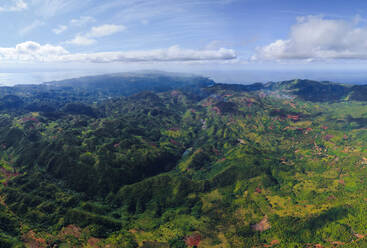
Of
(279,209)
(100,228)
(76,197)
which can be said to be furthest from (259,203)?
(76,197)

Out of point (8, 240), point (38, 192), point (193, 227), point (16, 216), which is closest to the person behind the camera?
point (8, 240)

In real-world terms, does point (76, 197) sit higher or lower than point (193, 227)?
higher

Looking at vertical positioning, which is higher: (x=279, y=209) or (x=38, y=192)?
(x=38, y=192)

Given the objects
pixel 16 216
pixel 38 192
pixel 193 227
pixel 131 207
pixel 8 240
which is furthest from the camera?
pixel 131 207

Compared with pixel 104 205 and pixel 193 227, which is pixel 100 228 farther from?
pixel 193 227

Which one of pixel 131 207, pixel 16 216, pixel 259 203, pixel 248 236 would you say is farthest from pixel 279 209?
pixel 16 216

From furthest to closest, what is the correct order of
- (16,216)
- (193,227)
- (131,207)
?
(131,207), (193,227), (16,216)

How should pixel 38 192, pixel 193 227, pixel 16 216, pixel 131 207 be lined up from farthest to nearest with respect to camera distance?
pixel 131 207 < pixel 38 192 < pixel 193 227 < pixel 16 216

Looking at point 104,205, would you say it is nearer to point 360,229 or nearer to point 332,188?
point 360,229

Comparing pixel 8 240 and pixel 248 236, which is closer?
pixel 8 240
